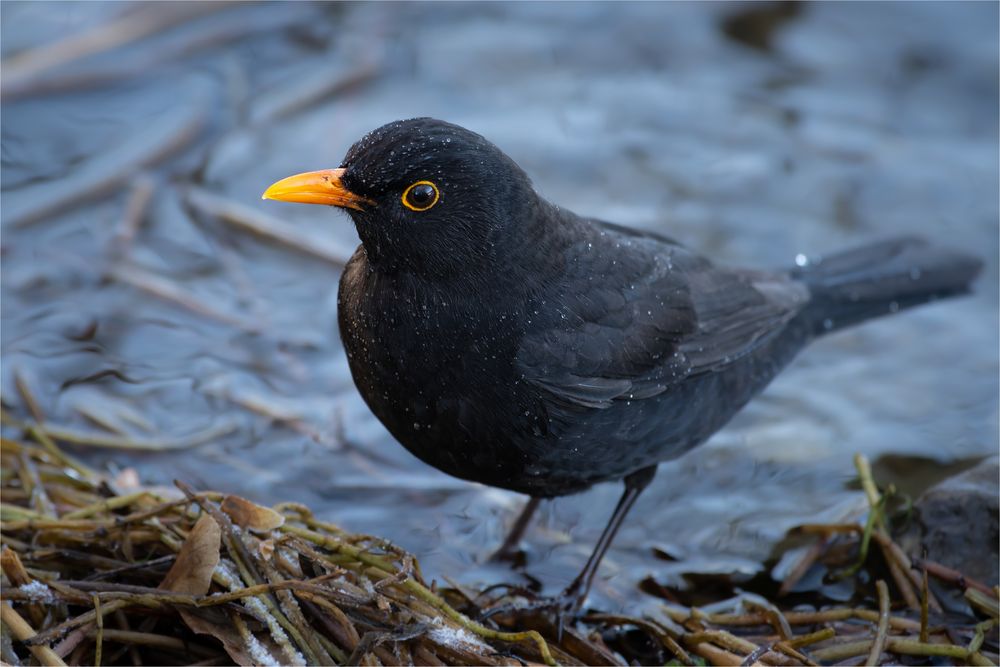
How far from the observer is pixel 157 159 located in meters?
7.41

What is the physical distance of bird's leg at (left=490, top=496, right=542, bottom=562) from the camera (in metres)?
5.25

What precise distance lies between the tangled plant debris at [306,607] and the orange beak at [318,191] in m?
1.11

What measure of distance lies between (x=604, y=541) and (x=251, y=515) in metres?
1.60

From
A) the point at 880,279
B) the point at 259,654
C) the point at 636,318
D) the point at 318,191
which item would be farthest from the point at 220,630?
the point at 880,279

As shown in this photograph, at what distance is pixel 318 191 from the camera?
4164 mm

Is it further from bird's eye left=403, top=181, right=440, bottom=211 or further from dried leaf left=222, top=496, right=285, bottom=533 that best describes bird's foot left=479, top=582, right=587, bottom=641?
bird's eye left=403, top=181, right=440, bottom=211

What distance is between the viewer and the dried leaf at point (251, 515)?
414cm

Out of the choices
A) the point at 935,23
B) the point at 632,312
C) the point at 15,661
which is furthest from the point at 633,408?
the point at 935,23

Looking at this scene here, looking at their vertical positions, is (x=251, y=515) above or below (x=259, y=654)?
above

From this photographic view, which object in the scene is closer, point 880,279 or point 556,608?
point 556,608

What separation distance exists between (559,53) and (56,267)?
402 centimetres

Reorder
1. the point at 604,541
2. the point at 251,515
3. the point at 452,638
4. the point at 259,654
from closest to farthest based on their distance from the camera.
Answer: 1. the point at 259,654
2. the point at 452,638
3. the point at 251,515
4. the point at 604,541

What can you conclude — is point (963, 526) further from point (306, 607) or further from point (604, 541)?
point (306, 607)

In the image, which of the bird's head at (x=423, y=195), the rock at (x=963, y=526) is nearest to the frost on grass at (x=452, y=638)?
the bird's head at (x=423, y=195)
